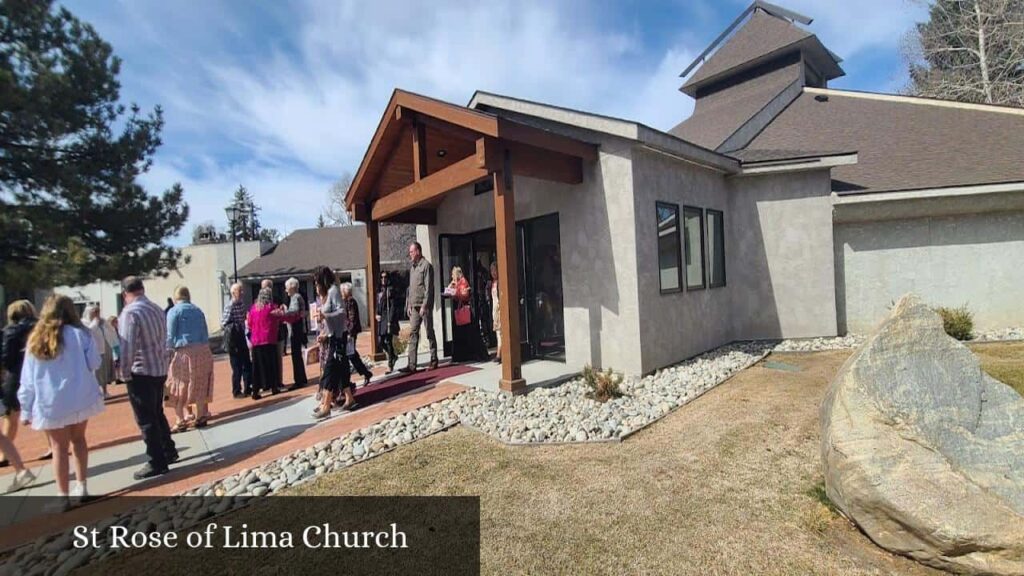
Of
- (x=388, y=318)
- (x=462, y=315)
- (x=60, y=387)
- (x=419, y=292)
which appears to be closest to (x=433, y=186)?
(x=419, y=292)

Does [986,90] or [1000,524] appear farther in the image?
[986,90]

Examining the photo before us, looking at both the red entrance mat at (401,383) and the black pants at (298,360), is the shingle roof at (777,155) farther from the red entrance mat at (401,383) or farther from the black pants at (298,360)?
the black pants at (298,360)

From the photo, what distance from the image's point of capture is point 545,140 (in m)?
5.97

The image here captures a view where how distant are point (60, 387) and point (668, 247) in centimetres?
746

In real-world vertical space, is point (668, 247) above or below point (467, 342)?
above

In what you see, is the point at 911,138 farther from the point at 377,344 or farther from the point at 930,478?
the point at 377,344

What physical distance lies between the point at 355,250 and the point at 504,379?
2222cm

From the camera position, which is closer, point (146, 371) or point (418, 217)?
point (146, 371)

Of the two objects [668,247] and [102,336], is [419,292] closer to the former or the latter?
[668,247]

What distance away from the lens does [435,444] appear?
477 centimetres

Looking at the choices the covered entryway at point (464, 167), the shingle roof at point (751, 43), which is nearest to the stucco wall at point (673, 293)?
the covered entryway at point (464, 167)

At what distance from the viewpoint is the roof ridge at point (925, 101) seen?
10.3m

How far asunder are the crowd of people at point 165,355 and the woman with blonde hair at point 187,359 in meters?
0.01

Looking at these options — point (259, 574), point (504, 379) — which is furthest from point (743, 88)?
point (259, 574)
